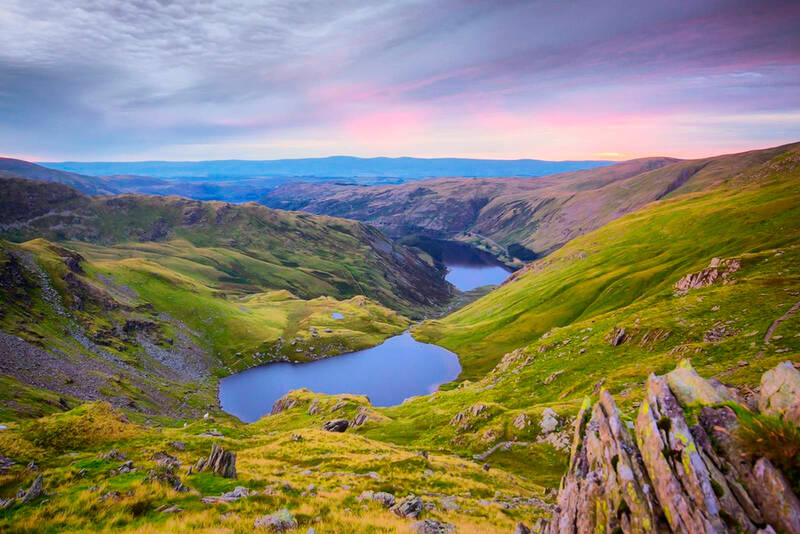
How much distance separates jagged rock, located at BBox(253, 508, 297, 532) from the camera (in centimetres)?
1681

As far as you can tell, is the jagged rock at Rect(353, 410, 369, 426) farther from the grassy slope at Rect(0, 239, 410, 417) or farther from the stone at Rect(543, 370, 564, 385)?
the grassy slope at Rect(0, 239, 410, 417)

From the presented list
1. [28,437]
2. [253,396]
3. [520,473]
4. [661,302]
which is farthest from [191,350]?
[661,302]

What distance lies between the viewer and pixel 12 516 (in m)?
15.8

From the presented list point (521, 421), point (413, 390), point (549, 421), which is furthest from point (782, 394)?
point (413, 390)

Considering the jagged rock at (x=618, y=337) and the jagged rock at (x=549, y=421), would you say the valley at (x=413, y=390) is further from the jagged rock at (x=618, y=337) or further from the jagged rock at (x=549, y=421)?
the jagged rock at (x=618, y=337)

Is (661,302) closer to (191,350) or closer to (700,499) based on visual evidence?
(700,499)

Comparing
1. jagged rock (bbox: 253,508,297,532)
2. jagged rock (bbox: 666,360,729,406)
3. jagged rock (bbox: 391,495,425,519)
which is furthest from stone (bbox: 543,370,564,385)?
jagged rock (bbox: 253,508,297,532)

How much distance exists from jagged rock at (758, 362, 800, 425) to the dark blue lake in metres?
132

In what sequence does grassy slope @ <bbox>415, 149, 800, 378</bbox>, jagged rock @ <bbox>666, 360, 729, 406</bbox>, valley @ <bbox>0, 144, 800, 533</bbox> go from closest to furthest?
jagged rock @ <bbox>666, 360, 729, 406</bbox> < valley @ <bbox>0, 144, 800, 533</bbox> < grassy slope @ <bbox>415, 149, 800, 378</bbox>

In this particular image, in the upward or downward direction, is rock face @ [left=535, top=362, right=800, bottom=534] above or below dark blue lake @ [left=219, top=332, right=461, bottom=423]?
above

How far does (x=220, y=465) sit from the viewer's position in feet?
82.5

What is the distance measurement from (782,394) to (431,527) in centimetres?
1590

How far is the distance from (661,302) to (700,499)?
7587 centimetres

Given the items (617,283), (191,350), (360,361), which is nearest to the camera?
(617,283)
